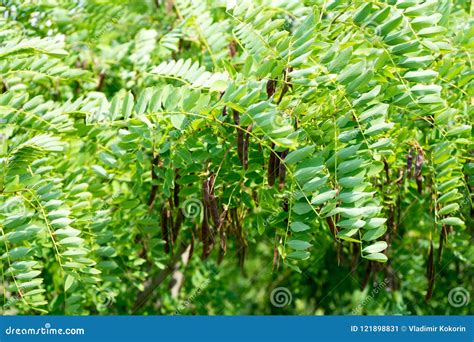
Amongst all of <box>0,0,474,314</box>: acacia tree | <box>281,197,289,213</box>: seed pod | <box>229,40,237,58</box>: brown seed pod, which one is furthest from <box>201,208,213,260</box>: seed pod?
<box>229,40,237,58</box>: brown seed pod

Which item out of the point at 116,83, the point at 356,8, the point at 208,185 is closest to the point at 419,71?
the point at 356,8

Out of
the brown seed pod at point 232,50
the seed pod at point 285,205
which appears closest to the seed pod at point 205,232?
the seed pod at point 285,205

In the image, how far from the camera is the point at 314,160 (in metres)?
1.54

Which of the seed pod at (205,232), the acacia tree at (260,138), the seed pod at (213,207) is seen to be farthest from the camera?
the seed pod at (205,232)

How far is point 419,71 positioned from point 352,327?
106cm

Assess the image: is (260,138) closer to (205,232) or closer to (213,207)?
(213,207)

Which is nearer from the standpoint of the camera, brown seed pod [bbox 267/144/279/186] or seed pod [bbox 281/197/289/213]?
brown seed pod [bbox 267/144/279/186]

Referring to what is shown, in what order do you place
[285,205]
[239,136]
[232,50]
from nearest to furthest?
1. [239,136]
2. [285,205]
3. [232,50]

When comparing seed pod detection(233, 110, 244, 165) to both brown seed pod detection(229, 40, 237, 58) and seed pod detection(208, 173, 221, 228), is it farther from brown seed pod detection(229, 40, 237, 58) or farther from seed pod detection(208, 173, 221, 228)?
brown seed pod detection(229, 40, 237, 58)

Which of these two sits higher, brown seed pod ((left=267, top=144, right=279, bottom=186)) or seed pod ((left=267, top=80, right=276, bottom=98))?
seed pod ((left=267, top=80, right=276, bottom=98))

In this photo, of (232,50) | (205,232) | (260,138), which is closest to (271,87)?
(260,138)

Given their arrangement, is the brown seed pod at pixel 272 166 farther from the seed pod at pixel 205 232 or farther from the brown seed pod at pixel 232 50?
the brown seed pod at pixel 232 50

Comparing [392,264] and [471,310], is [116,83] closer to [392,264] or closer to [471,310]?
[392,264]

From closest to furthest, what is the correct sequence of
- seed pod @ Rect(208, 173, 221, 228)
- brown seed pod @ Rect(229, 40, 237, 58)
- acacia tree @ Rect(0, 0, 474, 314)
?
acacia tree @ Rect(0, 0, 474, 314) → seed pod @ Rect(208, 173, 221, 228) → brown seed pod @ Rect(229, 40, 237, 58)
